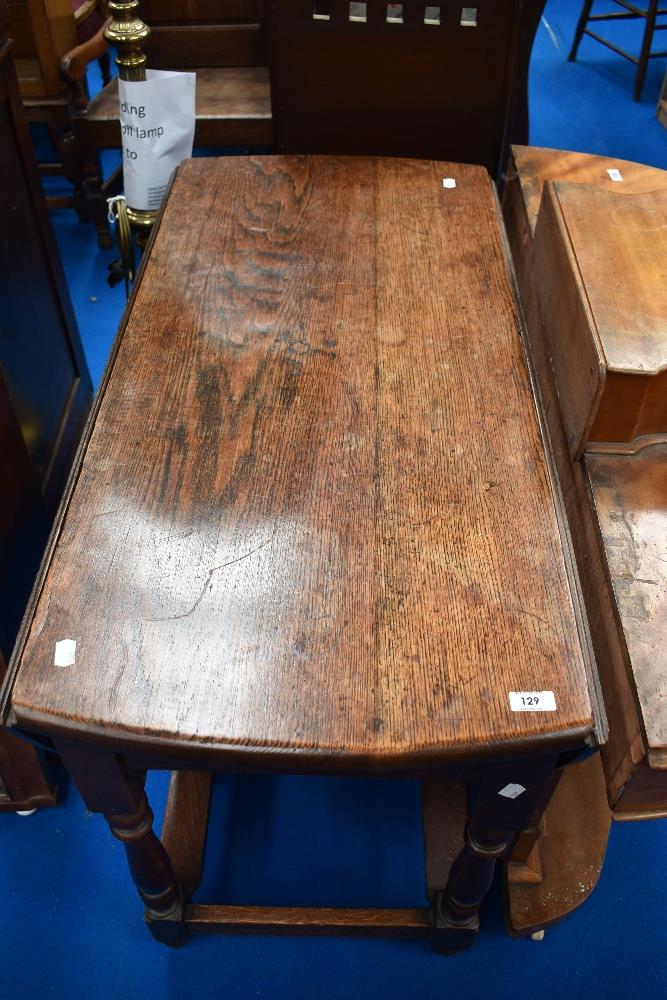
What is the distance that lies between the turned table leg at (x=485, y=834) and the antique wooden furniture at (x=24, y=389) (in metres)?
0.79

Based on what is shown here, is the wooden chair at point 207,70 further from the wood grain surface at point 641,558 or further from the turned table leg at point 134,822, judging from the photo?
the turned table leg at point 134,822

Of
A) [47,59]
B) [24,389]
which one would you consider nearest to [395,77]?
[24,389]

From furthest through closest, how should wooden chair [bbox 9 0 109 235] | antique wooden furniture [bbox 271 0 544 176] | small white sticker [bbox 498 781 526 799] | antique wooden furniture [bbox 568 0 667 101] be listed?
1. antique wooden furniture [bbox 568 0 667 101]
2. wooden chair [bbox 9 0 109 235]
3. antique wooden furniture [bbox 271 0 544 176]
4. small white sticker [bbox 498 781 526 799]

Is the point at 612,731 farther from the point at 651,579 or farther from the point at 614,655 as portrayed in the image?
the point at 651,579

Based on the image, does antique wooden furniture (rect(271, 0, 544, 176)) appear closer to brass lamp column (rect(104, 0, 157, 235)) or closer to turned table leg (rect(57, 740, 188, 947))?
brass lamp column (rect(104, 0, 157, 235))

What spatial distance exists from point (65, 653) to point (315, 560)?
1.04ft

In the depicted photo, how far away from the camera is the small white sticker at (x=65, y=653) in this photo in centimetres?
96

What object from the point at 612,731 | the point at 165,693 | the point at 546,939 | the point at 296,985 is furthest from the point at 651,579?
the point at 296,985

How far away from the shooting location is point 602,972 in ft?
4.96

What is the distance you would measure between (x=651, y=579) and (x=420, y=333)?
0.55 metres

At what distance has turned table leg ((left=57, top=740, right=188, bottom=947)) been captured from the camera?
1011 millimetres

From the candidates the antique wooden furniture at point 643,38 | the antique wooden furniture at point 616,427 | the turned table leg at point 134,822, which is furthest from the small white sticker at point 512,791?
the antique wooden furniture at point 643,38

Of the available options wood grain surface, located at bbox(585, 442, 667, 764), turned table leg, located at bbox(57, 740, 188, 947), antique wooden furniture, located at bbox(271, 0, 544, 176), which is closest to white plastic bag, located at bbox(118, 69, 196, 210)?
antique wooden furniture, located at bbox(271, 0, 544, 176)

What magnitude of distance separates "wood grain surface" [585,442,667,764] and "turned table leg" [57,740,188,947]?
0.65m
